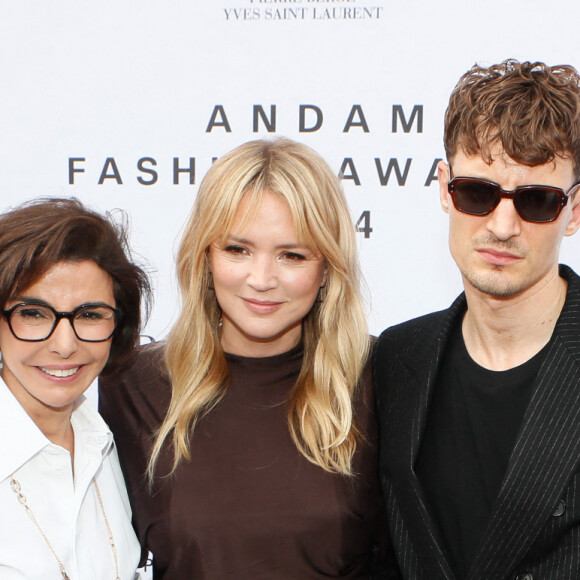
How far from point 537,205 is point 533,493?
67cm

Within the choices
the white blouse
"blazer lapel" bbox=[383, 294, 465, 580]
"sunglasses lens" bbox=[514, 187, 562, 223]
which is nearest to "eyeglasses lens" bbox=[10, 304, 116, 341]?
the white blouse

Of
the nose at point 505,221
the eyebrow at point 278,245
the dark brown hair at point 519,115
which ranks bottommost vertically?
the eyebrow at point 278,245

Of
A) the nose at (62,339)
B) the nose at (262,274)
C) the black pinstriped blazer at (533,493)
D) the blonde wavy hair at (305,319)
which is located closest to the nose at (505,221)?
the black pinstriped blazer at (533,493)

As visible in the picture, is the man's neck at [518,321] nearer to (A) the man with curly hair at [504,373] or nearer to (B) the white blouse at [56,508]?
(A) the man with curly hair at [504,373]

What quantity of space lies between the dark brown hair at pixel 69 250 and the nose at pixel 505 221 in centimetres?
93

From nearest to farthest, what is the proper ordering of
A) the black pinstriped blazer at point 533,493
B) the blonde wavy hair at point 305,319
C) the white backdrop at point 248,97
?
the black pinstriped blazer at point 533,493 → the blonde wavy hair at point 305,319 → the white backdrop at point 248,97

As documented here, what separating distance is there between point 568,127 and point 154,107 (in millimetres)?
1695

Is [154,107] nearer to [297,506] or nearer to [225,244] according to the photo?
[225,244]

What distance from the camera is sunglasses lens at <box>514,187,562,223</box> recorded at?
2027 millimetres

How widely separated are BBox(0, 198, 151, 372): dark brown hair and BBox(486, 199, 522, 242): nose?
933 mm

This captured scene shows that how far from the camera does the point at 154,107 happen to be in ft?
10.6

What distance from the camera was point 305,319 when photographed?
2594mm

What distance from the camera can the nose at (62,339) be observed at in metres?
2.01

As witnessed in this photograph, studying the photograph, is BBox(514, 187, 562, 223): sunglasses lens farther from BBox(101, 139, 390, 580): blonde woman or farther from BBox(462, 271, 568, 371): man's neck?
BBox(101, 139, 390, 580): blonde woman
